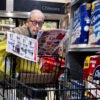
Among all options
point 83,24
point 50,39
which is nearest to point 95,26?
point 83,24

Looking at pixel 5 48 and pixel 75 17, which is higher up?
pixel 75 17

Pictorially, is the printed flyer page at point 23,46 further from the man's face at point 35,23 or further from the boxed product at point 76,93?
the man's face at point 35,23

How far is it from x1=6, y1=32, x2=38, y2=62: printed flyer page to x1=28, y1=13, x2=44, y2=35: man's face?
0.60 meters

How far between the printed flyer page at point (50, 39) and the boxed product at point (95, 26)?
19.7 inches

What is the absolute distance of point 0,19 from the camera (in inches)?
262

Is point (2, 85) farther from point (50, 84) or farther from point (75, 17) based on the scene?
point (75, 17)

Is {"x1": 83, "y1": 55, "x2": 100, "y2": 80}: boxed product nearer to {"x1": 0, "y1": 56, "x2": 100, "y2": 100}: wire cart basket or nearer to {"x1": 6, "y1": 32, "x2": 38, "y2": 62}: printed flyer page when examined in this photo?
{"x1": 0, "y1": 56, "x2": 100, "y2": 100}: wire cart basket

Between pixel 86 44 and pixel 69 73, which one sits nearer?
pixel 86 44

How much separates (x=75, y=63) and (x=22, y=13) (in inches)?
171

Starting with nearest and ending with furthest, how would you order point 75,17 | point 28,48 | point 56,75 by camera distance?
point 28,48, point 75,17, point 56,75

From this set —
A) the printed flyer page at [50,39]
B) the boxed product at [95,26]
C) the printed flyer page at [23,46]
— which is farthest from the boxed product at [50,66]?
the boxed product at [95,26]

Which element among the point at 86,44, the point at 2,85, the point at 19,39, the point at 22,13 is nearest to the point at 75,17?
the point at 86,44

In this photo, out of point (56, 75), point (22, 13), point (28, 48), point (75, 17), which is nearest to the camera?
point (28, 48)

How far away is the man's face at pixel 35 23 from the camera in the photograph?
2.82m
